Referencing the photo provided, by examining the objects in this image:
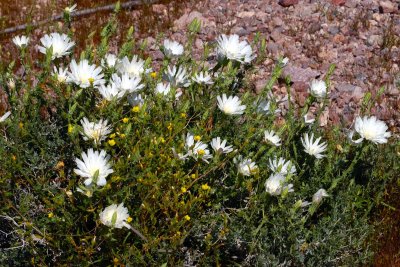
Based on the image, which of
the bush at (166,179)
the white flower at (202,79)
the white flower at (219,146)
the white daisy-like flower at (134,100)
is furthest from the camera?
the white flower at (202,79)

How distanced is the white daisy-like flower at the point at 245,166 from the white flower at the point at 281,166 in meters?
0.09

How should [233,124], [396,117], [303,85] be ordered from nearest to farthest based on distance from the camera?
[233,124], [396,117], [303,85]

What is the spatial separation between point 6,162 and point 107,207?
0.55m

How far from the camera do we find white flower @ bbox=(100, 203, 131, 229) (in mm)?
2565

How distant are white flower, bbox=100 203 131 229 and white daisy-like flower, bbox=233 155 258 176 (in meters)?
0.62

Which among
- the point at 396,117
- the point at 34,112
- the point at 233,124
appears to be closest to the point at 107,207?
the point at 34,112

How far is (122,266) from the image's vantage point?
2.72 metres

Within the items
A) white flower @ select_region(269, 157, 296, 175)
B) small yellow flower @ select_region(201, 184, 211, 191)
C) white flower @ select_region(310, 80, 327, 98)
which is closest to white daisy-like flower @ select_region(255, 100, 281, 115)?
white flower @ select_region(310, 80, 327, 98)

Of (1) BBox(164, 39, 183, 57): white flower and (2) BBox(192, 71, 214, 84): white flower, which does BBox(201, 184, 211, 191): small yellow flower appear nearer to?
(2) BBox(192, 71, 214, 84): white flower

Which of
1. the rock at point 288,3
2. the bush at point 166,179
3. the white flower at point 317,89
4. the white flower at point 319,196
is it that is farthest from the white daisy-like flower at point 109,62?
the rock at point 288,3

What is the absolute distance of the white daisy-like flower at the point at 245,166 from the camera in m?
2.95

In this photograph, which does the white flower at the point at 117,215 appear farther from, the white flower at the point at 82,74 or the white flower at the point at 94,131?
the white flower at the point at 82,74

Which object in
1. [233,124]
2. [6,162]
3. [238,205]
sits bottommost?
[238,205]

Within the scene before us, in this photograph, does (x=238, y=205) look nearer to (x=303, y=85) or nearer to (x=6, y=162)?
(x=6, y=162)
